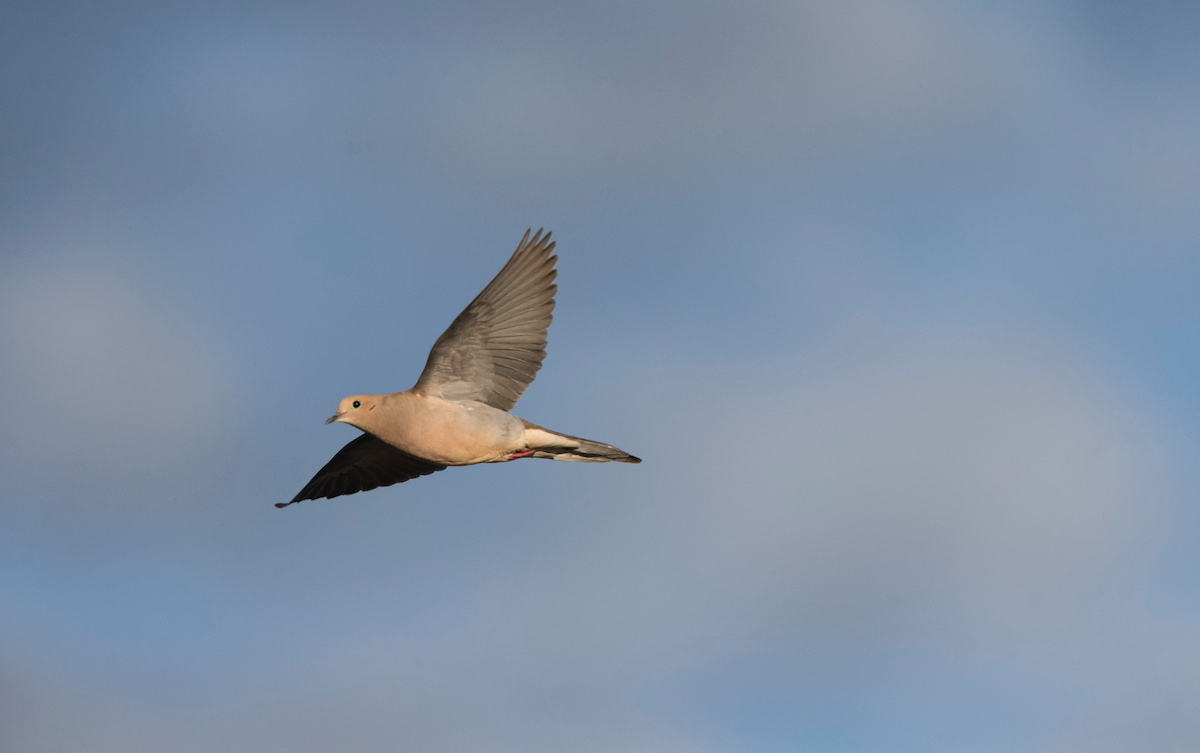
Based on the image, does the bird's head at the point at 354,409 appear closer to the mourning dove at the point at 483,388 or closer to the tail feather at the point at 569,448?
the mourning dove at the point at 483,388

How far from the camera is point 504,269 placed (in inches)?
494

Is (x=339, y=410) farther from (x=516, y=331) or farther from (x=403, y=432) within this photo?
(x=516, y=331)

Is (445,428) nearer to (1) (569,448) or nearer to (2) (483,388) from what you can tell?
(2) (483,388)

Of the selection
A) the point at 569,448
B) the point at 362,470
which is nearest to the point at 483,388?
the point at 569,448

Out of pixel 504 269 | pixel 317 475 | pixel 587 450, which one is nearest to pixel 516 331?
pixel 504 269

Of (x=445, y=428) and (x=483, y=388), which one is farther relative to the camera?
(x=483, y=388)

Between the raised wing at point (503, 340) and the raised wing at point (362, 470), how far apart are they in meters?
2.09

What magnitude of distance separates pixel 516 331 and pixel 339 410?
2.29 m

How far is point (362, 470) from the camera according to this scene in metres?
14.9

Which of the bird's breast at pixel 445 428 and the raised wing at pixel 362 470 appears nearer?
the bird's breast at pixel 445 428

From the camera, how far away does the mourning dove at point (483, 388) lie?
12.4 meters

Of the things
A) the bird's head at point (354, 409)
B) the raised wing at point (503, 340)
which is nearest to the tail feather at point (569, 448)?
the raised wing at point (503, 340)

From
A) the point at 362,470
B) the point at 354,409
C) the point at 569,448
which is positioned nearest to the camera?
the point at 354,409

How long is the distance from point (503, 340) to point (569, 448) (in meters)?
1.63
